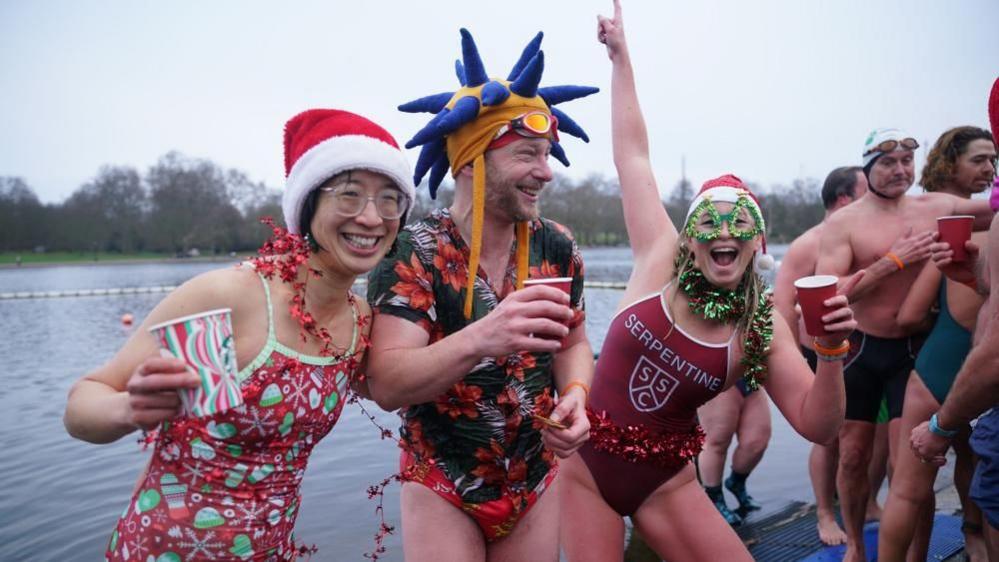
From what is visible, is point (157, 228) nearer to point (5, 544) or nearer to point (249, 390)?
point (5, 544)

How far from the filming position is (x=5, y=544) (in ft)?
16.7

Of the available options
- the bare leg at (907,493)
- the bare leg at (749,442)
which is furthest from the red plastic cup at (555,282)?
the bare leg at (749,442)

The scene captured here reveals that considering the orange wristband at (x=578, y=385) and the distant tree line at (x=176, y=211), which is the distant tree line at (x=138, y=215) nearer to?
the distant tree line at (x=176, y=211)

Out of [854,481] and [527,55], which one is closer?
[527,55]

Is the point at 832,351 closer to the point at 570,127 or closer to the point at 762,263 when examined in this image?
the point at 762,263

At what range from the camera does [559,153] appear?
2.81 metres

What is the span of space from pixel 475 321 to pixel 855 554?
3022 mm

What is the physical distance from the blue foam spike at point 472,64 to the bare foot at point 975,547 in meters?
3.84

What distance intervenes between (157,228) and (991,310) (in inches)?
2892

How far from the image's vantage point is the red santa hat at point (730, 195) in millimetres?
2652

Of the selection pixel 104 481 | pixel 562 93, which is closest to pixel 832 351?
pixel 562 93

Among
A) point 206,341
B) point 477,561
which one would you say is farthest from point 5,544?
point 206,341

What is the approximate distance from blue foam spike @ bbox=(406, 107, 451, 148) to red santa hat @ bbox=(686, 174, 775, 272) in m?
1.07

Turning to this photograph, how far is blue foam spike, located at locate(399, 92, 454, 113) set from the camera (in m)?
2.69
